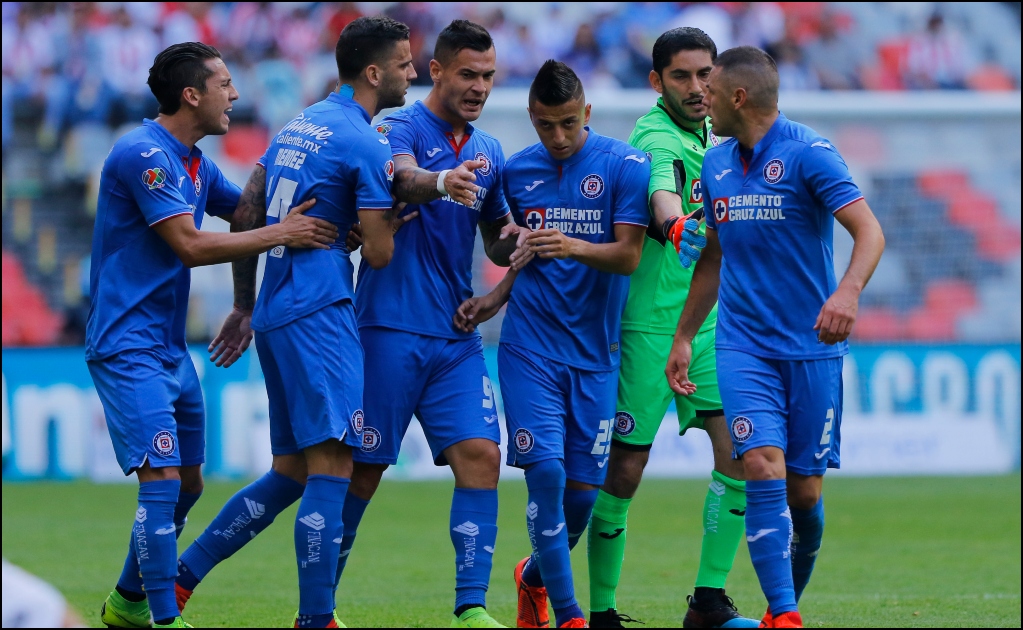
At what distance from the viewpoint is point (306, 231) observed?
571 cm

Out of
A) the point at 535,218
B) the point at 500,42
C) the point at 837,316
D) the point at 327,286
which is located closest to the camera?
the point at 837,316

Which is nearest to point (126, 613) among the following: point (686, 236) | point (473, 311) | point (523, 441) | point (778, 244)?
point (523, 441)

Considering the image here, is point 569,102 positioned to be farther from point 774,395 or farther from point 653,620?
point 653,620

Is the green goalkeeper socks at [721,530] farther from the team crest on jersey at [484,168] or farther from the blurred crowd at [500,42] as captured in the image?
the blurred crowd at [500,42]

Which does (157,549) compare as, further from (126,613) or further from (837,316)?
(837,316)

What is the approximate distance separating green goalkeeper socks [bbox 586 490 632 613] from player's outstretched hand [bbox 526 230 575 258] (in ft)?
4.85

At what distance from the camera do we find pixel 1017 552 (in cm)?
998

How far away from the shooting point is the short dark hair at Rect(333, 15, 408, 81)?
5906 millimetres

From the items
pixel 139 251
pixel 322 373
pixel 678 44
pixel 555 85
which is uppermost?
pixel 678 44

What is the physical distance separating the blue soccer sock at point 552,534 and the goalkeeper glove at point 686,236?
1.12 m

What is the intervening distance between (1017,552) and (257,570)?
18.4ft

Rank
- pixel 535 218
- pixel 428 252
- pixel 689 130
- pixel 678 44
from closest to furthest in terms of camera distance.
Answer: pixel 428 252, pixel 535 218, pixel 678 44, pixel 689 130

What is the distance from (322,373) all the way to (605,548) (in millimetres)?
1951

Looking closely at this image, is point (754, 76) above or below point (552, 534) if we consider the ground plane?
above
